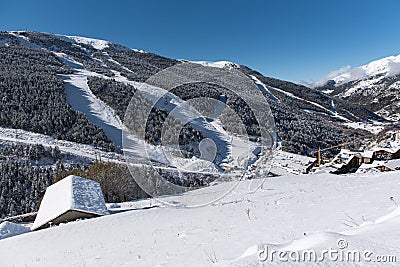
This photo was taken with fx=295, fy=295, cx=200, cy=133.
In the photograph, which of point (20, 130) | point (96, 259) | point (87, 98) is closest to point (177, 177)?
point (96, 259)

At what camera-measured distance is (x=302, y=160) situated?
55938 mm

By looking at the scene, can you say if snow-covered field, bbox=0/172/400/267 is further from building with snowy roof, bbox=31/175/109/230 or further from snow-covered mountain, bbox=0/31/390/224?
snow-covered mountain, bbox=0/31/390/224

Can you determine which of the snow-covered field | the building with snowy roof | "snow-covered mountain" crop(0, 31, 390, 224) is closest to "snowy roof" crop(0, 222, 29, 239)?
the building with snowy roof

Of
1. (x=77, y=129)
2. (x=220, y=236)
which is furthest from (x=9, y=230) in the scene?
(x=77, y=129)

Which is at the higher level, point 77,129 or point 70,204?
point 77,129

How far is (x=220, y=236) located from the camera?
29.8 feet

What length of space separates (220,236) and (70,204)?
524 inches

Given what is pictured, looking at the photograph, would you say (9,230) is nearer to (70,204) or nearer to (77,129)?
(70,204)

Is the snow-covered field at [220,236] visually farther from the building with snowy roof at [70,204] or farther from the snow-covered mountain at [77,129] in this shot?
the snow-covered mountain at [77,129]

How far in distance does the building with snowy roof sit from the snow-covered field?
394 cm

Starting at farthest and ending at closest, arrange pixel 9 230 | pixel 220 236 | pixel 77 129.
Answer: pixel 77 129
pixel 9 230
pixel 220 236

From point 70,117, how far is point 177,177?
35.6 metres

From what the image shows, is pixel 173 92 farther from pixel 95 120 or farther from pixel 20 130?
pixel 20 130

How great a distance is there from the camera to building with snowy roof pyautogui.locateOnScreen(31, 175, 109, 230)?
18906 mm
